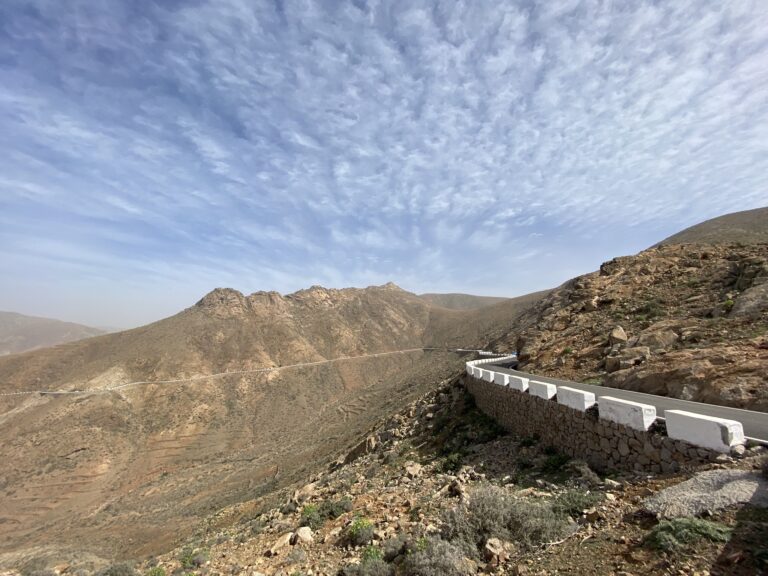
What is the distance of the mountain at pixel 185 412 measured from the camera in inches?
1088

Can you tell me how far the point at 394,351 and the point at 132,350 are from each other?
43864 millimetres

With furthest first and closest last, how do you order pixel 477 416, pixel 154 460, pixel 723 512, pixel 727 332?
pixel 154 460 → pixel 477 416 → pixel 727 332 → pixel 723 512

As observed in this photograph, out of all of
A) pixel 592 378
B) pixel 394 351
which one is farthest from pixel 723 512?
pixel 394 351

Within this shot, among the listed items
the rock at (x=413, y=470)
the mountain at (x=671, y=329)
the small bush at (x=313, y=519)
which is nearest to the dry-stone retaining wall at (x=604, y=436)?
the rock at (x=413, y=470)

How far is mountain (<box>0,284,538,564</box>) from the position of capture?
27625 millimetres

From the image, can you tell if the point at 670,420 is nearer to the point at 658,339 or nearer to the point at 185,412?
the point at 658,339

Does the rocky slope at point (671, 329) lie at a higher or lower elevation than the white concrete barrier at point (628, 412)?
higher

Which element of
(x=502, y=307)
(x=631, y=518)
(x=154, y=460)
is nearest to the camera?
(x=631, y=518)

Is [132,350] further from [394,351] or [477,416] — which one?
[477,416]

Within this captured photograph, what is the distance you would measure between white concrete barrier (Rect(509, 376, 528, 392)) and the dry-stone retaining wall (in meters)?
0.08

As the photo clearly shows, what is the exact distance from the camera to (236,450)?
4203cm

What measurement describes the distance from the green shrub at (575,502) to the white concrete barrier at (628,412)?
1380mm

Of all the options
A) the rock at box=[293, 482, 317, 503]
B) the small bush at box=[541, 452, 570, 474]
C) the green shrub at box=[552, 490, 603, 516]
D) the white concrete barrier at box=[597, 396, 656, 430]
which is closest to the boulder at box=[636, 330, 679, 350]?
the small bush at box=[541, 452, 570, 474]

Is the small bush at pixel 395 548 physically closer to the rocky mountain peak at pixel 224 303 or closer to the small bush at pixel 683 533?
the small bush at pixel 683 533
